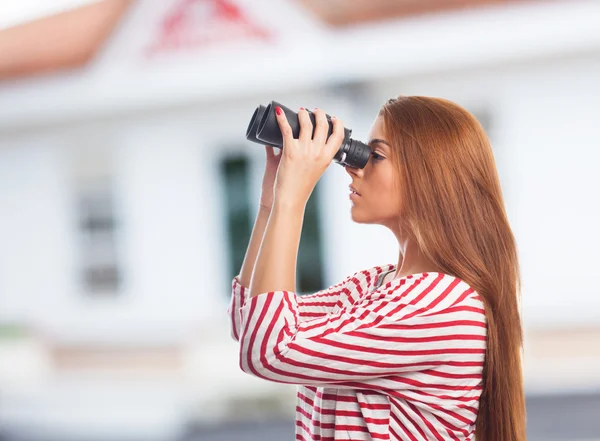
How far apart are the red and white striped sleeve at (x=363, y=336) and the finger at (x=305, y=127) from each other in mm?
192

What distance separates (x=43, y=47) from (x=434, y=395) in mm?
4258

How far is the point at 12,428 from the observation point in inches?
163

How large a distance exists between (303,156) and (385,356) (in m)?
0.25

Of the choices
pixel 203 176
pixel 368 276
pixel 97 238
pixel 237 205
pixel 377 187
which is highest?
pixel 203 176

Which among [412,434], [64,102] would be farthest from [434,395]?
[64,102]

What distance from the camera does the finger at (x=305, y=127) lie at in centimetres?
80

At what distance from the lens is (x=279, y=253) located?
75 centimetres

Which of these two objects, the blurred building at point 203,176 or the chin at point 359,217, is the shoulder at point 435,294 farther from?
the blurred building at point 203,176

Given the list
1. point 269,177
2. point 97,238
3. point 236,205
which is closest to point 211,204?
point 236,205

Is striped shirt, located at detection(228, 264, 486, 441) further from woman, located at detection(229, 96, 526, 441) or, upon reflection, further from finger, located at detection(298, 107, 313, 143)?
finger, located at detection(298, 107, 313, 143)

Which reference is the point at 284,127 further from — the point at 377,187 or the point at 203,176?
the point at 203,176

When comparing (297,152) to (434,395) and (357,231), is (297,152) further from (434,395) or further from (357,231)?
(357,231)

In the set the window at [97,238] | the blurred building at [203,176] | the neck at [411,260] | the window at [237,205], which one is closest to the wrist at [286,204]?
the neck at [411,260]

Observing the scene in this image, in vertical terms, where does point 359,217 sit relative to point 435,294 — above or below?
above
